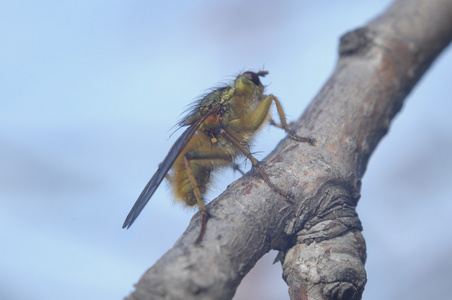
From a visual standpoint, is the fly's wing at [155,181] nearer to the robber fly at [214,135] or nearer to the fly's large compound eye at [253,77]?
the robber fly at [214,135]

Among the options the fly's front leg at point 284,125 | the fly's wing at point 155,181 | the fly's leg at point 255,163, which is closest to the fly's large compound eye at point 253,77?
the fly's front leg at point 284,125

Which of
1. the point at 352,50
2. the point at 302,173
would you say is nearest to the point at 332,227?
the point at 302,173

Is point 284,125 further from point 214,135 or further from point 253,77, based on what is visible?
point 253,77

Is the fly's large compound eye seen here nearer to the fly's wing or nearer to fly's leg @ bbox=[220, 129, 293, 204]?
fly's leg @ bbox=[220, 129, 293, 204]

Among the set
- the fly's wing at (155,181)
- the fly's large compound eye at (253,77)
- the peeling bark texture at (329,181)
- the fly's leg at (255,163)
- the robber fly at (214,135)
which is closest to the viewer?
the peeling bark texture at (329,181)

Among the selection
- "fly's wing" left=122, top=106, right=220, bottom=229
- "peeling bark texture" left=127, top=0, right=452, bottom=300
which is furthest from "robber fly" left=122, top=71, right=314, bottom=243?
"peeling bark texture" left=127, top=0, right=452, bottom=300

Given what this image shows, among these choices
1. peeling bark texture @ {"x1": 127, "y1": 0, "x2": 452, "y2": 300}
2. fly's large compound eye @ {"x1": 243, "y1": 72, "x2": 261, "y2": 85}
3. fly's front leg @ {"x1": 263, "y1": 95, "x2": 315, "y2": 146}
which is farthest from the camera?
fly's large compound eye @ {"x1": 243, "y1": 72, "x2": 261, "y2": 85}

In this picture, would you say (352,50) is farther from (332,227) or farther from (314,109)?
(332,227)
